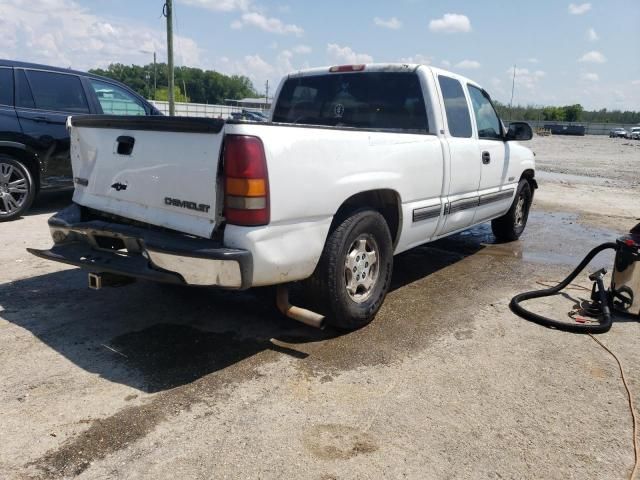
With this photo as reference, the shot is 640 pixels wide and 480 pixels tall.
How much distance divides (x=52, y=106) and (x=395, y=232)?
5.50 metres

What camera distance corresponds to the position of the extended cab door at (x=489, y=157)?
5.48 m

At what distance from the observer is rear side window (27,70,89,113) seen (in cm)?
716

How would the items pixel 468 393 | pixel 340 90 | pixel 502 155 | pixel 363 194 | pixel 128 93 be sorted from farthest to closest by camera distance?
1. pixel 128 93
2. pixel 502 155
3. pixel 340 90
4. pixel 363 194
5. pixel 468 393

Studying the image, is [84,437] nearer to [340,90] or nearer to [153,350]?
[153,350]

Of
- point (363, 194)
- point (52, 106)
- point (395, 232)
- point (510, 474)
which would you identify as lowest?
point (510, 474)

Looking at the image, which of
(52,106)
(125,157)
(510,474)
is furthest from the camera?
(52,106)

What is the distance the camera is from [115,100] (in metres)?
8.07

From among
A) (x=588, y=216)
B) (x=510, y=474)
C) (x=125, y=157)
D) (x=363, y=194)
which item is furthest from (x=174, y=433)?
(x=588, y=216)

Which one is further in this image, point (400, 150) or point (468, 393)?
point (400, 150)

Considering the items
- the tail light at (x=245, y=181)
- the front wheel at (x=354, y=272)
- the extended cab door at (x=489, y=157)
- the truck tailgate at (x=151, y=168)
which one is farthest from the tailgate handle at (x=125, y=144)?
the extended cab door at (x=489, y=157)

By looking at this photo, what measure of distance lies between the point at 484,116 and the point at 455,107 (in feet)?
2.87

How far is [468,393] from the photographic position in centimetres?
312

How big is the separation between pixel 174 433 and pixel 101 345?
122 centimetres

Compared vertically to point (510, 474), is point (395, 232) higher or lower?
higher
